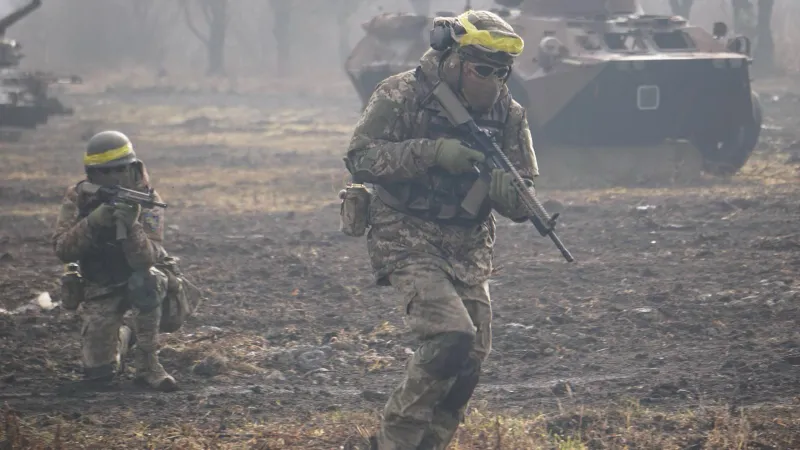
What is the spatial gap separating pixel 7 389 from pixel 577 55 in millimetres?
8787

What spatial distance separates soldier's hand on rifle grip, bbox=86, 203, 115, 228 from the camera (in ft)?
19.5

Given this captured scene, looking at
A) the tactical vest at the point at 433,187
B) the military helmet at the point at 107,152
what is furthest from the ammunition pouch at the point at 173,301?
the tactical vest at the point at 433,187

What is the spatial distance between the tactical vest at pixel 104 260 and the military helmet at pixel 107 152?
0.60 ft

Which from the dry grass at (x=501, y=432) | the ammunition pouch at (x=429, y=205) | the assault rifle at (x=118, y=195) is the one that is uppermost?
the ammunition pouch at (x=429, y=205)

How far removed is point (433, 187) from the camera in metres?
4.86

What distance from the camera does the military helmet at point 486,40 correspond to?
477 centimetres

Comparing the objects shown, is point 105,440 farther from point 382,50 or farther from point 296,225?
point 382,50

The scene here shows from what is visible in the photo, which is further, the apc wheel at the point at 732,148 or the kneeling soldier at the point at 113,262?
the apc wheel at the point at 732,148

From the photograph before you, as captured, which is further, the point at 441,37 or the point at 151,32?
the point at 151,32

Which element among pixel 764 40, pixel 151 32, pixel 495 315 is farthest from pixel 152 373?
pixel 151 32

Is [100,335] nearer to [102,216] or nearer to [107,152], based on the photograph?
[102,216]

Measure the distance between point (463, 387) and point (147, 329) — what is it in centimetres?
213

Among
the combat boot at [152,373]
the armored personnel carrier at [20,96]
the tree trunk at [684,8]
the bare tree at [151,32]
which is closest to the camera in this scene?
the combat boot at [152,373]

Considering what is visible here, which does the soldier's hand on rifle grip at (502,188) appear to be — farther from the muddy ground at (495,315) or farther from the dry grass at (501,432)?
the muddy ground at (495,315)
